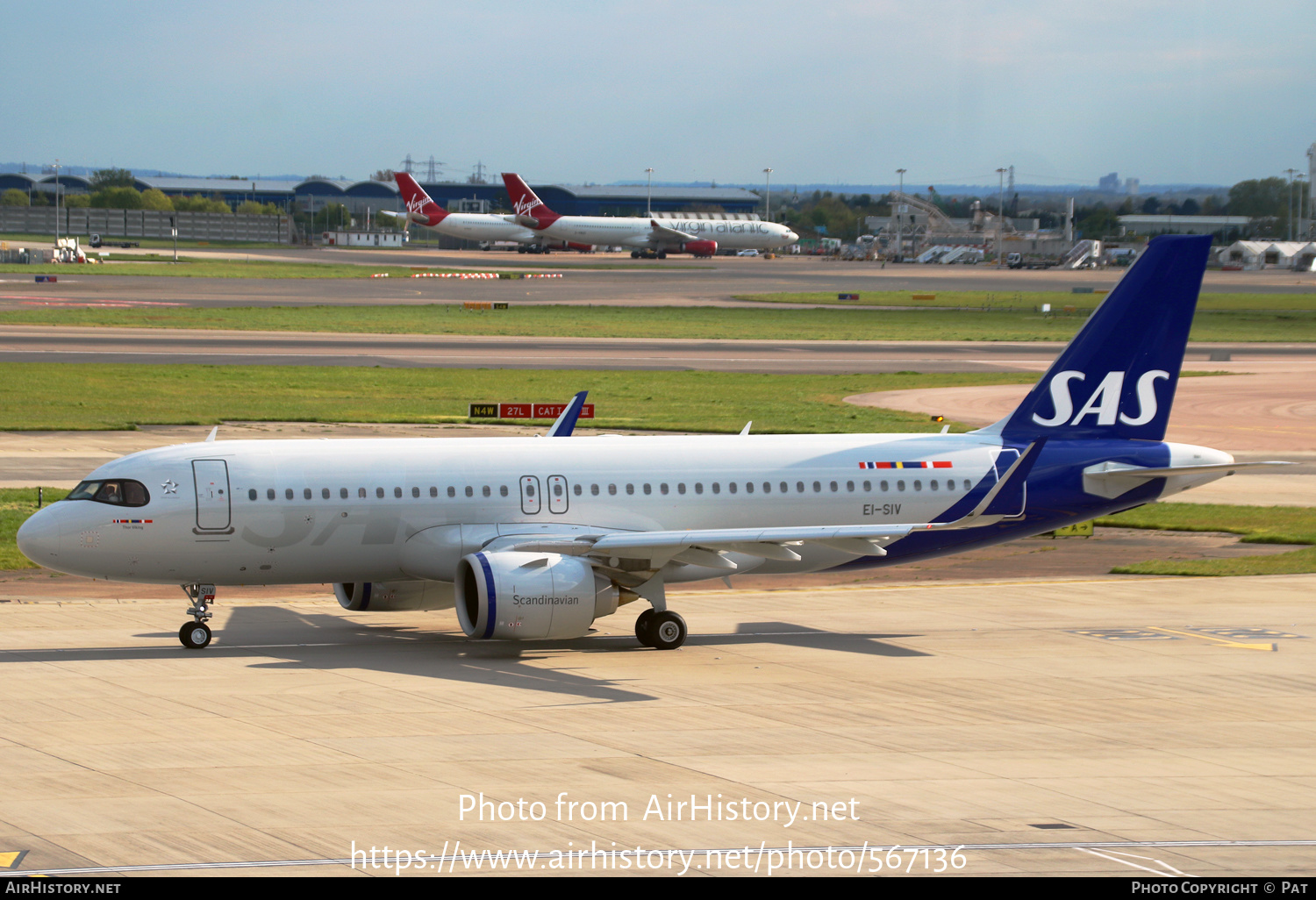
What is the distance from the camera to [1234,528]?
42.9 metres

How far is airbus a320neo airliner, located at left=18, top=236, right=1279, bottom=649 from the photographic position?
87.5 feet

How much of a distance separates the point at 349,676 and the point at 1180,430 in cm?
4391

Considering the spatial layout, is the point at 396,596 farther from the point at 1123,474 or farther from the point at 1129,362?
the point at 1129,362

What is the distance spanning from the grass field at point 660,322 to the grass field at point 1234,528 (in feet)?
183

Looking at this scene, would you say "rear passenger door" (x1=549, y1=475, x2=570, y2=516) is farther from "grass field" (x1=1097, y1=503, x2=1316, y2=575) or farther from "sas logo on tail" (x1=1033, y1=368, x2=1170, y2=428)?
"grass field" (x1=1097, y1=503, x2=1316, y2=575)

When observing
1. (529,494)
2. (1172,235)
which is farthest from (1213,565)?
(529,494)

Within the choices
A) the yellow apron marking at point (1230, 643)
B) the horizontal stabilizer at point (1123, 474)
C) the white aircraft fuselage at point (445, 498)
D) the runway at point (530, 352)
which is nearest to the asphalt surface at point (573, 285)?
the runway at point (530, 352)

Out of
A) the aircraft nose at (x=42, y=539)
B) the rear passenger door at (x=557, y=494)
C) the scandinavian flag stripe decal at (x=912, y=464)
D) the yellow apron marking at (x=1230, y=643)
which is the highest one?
the scandinavian flag stripe decal at (x=912, y=464)

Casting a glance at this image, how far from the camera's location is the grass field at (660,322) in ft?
330

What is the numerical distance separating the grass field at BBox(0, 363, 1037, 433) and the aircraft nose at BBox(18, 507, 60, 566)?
31479 millimetres

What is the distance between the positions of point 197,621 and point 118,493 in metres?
2.96

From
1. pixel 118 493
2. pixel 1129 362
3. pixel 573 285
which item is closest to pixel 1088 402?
pixel 1129 362

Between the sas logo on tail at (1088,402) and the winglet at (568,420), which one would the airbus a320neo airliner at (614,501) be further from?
the winglet at (568,420)
